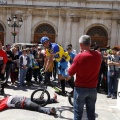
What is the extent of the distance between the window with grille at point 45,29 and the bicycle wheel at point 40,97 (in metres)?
19.0

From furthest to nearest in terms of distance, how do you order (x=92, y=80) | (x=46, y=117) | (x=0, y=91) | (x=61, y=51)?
1. (x=0, y=91)
2. (x=61, y=51)
3. (x=46, y=117)
4. (x=92, y=80)

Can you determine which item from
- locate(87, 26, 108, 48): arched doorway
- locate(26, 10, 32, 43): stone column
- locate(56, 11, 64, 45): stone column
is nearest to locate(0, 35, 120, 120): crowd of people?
locate(56, 11, 64, 45): stone column

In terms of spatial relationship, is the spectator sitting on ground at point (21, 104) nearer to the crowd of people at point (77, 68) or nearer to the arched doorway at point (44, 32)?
the crowd of people at point (77, 68)

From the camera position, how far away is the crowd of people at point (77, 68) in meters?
4.71

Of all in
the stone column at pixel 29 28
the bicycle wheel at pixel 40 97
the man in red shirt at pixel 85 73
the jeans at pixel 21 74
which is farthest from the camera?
the stone column at pixel 29 28

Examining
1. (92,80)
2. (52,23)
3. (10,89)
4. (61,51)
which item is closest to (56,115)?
(61,51)

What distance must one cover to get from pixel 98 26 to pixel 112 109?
18.9 meters

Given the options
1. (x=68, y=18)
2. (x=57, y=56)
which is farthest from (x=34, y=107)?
(x=68, y=18)

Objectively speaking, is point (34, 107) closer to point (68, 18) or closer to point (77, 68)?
point (77, 68)

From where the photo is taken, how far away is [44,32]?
2620 cm

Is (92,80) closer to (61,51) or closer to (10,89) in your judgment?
(61,51)

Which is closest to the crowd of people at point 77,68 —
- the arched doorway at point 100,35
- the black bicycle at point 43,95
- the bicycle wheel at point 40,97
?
the black bicycle at point 43,95

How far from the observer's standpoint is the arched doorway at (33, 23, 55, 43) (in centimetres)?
2608

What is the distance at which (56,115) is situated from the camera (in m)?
6.66
